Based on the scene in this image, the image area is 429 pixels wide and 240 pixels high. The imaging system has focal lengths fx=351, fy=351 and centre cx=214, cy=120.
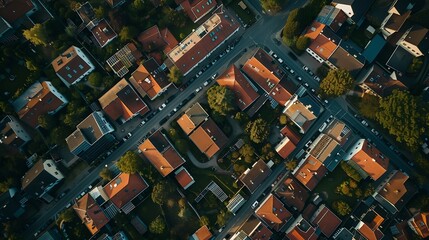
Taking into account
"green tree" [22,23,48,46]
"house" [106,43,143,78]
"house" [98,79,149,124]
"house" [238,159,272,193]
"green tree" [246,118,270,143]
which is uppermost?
"green tree" [22,23,48,46]

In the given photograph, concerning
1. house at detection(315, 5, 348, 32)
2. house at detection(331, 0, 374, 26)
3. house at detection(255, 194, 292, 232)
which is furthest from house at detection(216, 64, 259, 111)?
house at detection(331, 0, 374, 26)

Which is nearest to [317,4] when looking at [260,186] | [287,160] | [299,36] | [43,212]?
[299,36]

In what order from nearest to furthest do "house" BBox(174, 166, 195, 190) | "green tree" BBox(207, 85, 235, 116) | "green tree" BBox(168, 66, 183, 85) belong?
"green tree" BBox(207, 85, 235, 116), "house" BBox(174, 166, 195, 190), "green tree" BBox(168, 66, 183, 85)

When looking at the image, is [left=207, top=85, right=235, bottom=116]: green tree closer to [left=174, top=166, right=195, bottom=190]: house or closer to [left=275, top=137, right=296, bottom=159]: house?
[left=275, top=137, right=296, bottom=159]: house

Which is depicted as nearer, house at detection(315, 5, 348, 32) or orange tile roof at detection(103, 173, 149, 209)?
orange tile roof at detection(103, 173, 149, 209)

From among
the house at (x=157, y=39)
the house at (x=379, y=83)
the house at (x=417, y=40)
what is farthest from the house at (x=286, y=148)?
the house at (x=417, y=40)

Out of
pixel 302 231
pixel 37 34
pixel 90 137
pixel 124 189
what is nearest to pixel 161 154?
pixel 124 189

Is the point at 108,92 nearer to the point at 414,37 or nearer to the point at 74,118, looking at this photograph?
the point at 74,118
